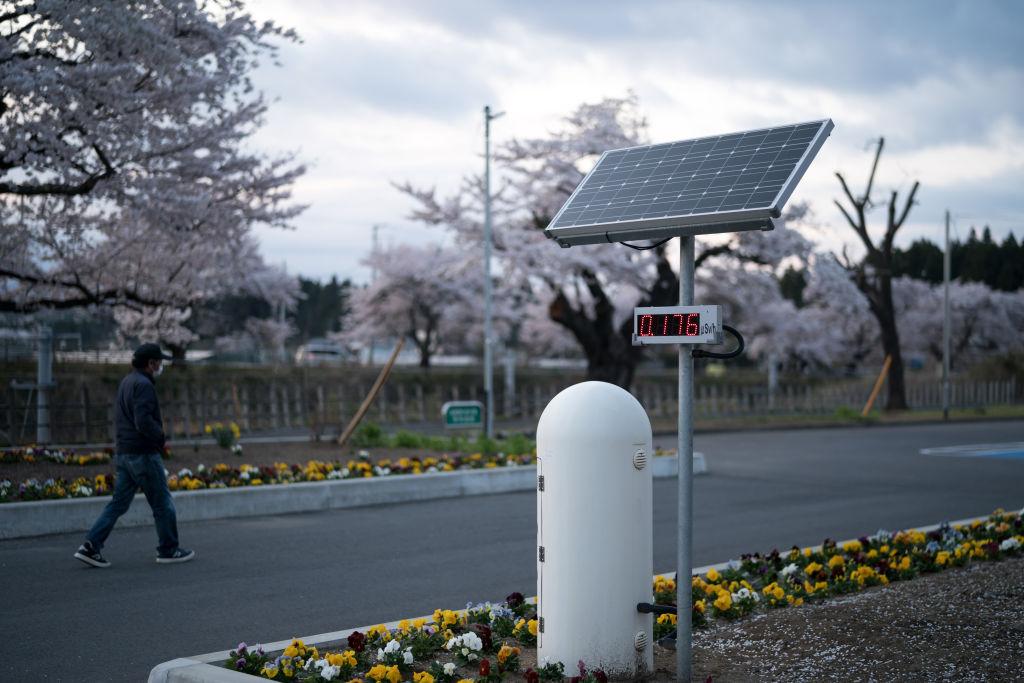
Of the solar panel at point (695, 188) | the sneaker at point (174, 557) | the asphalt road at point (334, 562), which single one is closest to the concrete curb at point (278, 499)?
the asphalt road at point (334, 562)

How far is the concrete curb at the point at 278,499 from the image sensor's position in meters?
9.74

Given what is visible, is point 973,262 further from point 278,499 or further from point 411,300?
point 278,499

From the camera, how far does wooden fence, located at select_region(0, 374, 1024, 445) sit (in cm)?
1527

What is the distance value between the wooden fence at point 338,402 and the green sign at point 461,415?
1992mm

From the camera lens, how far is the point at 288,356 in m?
49.3

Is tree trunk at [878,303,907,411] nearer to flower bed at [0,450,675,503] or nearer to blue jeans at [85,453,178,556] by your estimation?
flower bed at [0,450,675,503]

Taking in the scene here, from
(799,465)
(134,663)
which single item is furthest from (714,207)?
(799,465)

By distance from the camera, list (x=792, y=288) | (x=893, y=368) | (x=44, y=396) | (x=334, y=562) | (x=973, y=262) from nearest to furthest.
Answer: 1. (x=334, y=562)
2. (x=44, y=396)
3. (x=893, y=368)
4. (x=973, y=262)
5. (x=792, y=288)

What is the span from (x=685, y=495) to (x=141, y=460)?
5.58m

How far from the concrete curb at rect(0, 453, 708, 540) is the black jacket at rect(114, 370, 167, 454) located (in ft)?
6.25

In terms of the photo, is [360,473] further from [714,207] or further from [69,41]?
[714,207]

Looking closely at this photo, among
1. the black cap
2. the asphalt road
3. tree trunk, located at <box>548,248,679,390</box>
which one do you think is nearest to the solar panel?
the asphalt road

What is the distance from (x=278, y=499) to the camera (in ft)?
38.1

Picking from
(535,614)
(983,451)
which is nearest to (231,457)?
→ (535,614)
